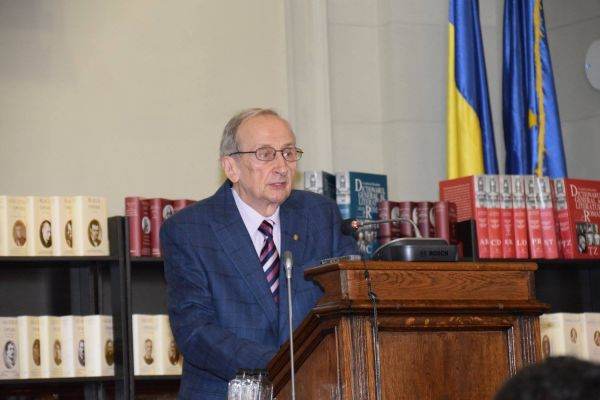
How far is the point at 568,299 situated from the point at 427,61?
1.57m

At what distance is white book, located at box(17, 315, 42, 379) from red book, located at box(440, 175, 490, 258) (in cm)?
213

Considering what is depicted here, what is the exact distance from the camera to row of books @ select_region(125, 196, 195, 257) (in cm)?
493

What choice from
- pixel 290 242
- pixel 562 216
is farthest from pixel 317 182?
pixel 290 242

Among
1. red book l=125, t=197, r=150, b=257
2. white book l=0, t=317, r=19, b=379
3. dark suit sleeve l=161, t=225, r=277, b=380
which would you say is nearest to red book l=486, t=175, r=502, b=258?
red book l=125, t=197, r=150, b=257

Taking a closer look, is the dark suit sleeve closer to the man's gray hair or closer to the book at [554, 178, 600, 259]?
the man's gray hair

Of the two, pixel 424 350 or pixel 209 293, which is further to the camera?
pixel 209 293

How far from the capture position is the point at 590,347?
18.6ft

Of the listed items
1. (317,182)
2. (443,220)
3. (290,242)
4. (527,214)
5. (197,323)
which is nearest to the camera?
(197,323)

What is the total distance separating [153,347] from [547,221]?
6.85ft

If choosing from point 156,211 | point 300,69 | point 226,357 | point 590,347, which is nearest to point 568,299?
point 590,347

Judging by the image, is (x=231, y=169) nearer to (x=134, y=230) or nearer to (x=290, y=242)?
(x=290, y=242)

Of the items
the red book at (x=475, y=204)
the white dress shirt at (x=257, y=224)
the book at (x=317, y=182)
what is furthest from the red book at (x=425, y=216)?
the white dress shirt at (x=257, y=224)

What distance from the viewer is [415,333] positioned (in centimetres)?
281

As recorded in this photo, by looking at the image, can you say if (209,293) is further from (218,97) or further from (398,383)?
(218,97)
